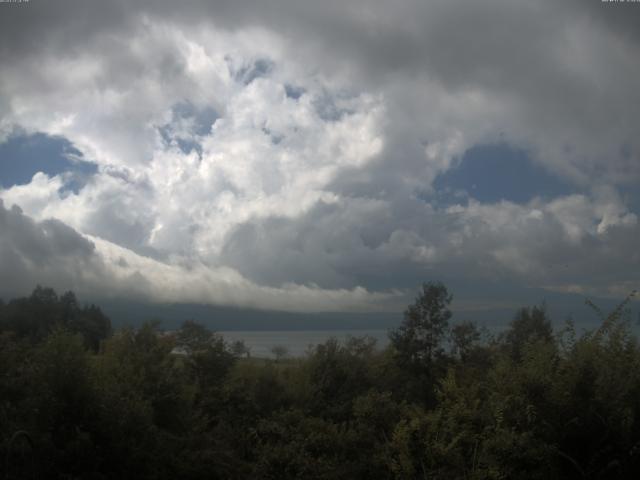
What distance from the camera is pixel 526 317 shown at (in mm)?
42594

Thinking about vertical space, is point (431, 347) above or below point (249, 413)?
above

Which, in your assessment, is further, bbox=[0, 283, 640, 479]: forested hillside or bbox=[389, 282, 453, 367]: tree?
bbox=[389, 282, 453, 367]: tree

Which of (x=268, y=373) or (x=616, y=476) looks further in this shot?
(x=268, y=373)

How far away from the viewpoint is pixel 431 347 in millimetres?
35031

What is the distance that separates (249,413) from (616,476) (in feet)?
54.6

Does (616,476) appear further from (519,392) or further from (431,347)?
(431,347)

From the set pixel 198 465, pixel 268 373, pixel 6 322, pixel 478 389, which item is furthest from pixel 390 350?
pixel 6 322

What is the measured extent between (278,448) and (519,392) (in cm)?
693

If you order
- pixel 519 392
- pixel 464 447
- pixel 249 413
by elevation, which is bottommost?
pixel 249 413

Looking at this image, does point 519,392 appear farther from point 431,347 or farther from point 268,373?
point 431,347

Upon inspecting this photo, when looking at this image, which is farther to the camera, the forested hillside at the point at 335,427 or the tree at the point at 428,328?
the tree at the point at 428,328

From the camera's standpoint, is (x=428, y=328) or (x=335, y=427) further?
(x=428, y=328)

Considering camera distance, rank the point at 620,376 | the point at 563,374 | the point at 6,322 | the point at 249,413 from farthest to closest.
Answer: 1. the point at 6,322
2. the point at 249,413
3. the point at 563,374
4. the point at 620,376

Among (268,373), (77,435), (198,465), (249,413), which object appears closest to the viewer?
(77,435)
